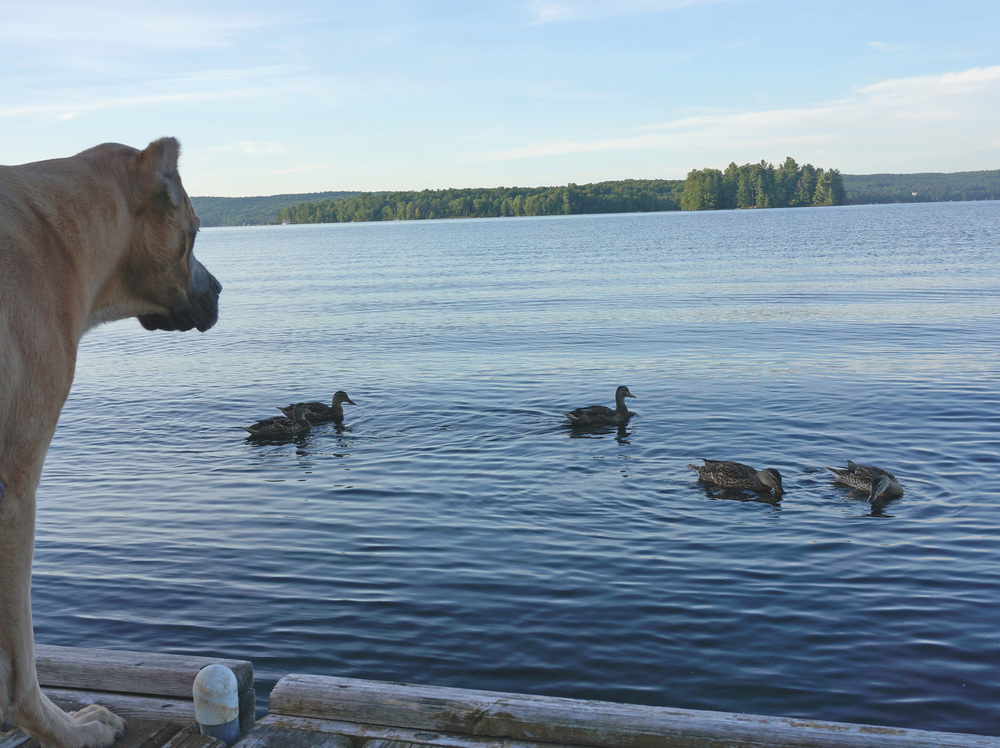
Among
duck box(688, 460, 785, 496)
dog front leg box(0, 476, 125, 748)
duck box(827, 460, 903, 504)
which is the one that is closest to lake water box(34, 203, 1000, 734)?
duck box(827, 460, 903, 504)

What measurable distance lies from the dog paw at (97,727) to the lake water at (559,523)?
3247 mm

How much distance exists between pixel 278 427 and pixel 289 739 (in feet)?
39.9

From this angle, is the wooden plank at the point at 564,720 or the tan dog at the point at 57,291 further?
the wooden plank at the point at 564,720

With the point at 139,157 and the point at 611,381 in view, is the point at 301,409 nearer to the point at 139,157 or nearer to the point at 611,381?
the point at 611,381

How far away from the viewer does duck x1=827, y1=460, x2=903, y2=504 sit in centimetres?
1117

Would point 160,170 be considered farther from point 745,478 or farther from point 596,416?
point 596,416

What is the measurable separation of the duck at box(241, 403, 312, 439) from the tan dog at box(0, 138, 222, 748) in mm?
11930

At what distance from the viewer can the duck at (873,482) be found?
36.7 ft

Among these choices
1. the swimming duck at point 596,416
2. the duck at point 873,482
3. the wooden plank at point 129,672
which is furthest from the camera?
the swimming duck at point 596,416

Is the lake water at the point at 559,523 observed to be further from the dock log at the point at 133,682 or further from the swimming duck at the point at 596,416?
the dock log at the point at 133,682

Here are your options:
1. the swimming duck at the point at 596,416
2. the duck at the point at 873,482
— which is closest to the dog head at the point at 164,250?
the duck at the point at 873,482

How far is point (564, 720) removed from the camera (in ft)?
12.3

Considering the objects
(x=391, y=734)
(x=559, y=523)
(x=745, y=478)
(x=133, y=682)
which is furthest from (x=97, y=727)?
(x=745, y=478)

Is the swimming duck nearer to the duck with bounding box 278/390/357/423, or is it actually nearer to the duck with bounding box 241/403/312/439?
the duck with bounding box 278/390/357/423
